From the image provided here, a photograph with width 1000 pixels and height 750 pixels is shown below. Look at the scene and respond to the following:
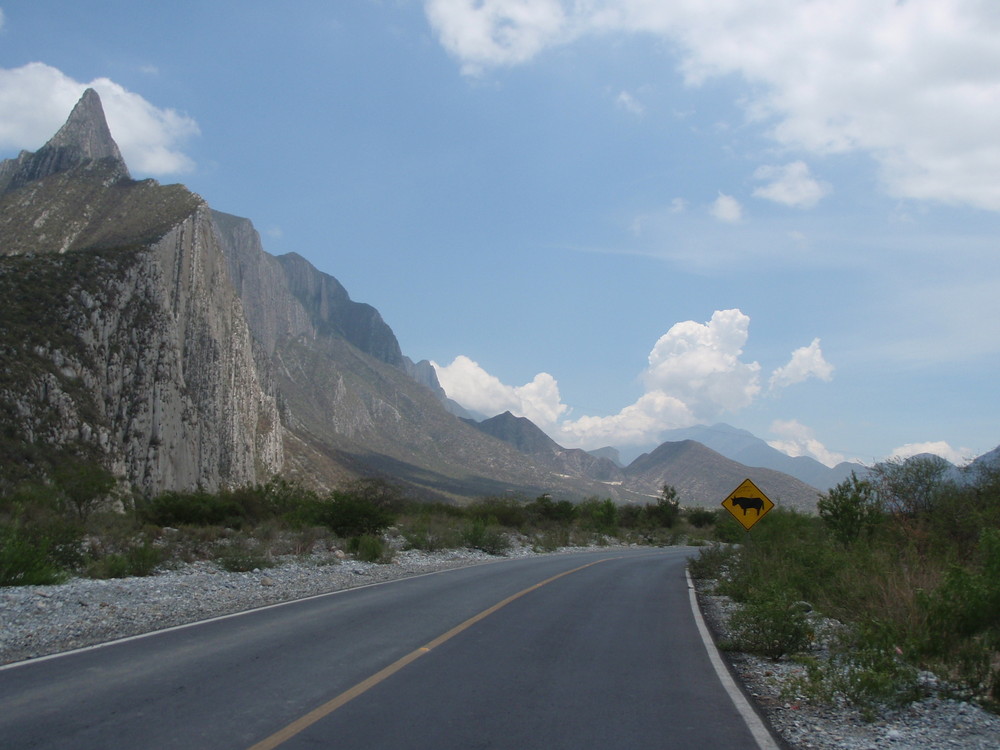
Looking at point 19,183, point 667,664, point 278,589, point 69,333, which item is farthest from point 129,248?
point 667,664

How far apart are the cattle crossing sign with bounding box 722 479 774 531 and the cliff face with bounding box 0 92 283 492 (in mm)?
40837

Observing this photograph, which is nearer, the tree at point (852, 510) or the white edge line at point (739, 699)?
the white edge line at point (739, 699)

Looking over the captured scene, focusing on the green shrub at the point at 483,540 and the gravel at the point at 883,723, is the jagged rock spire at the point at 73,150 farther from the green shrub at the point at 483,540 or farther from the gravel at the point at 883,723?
the gravel at the point at 883,723

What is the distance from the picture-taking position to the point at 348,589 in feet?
48.8

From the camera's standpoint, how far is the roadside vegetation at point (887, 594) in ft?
21.6

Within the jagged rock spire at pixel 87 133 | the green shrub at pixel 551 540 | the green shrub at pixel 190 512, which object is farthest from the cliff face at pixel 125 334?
the green shrub at pixel 551 540

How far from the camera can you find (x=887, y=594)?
381 inches

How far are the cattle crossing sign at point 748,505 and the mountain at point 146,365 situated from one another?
2833 centimetres

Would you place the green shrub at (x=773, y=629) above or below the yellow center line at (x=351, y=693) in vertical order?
above

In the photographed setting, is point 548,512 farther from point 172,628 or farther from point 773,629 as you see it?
point 172,628

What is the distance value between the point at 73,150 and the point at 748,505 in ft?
382

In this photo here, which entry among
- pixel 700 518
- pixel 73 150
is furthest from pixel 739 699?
pixel 73 150

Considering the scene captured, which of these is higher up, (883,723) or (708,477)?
(708,477)

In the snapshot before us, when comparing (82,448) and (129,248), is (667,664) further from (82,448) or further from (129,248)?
(129,248)
